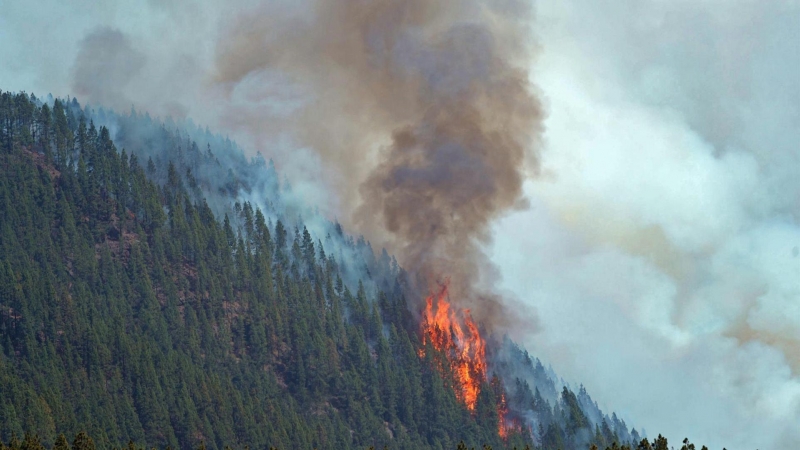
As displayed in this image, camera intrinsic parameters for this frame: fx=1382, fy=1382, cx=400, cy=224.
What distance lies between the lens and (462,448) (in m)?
172

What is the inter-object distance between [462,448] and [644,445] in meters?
23.8

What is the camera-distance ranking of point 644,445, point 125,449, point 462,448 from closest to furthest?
point 644,445 < point 462,448 < point 125,449

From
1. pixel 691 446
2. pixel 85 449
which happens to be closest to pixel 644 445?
pixel 691 446

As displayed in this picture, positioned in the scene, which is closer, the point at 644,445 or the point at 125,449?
the point at 644,445

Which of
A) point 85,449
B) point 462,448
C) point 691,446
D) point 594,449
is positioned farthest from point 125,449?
point 691,446

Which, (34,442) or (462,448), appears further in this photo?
(462,448)

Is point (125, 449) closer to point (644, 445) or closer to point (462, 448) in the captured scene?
point (462, 448)

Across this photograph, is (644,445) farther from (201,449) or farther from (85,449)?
(85,449)

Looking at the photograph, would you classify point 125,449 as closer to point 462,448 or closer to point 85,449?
point 85,449

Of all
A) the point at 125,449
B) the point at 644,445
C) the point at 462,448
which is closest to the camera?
the point at 644,445

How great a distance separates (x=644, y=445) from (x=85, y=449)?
65736 mm

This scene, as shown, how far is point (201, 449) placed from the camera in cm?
16675

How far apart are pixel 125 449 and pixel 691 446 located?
78.2 m

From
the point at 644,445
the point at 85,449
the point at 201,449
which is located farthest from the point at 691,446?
the point at 85,449
